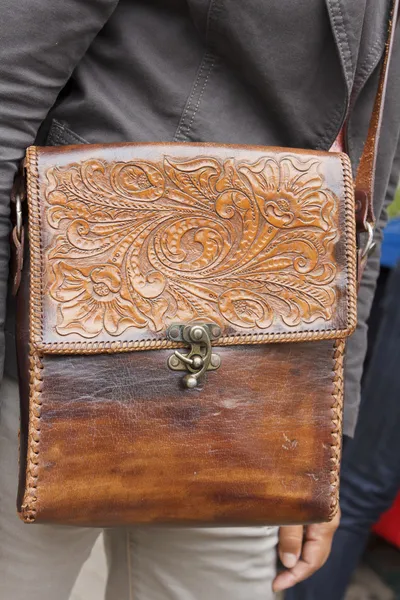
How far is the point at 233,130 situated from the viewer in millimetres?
907

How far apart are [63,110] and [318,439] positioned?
1.86 ft

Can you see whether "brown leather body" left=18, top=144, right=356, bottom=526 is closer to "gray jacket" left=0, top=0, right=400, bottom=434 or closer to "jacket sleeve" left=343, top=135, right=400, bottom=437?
"gray jacket" left=0, top=0, right=400, bottom=434

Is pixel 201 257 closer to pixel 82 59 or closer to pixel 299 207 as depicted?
pixel 299 207

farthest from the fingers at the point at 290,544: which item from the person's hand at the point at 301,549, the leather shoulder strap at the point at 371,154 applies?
the leather shoulder strap at the point at 371,154

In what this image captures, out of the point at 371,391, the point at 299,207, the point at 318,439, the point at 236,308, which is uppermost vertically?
the point at 299,207

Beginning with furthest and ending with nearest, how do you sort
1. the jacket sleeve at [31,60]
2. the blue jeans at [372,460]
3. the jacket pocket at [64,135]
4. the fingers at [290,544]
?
the blue jeans at [372,460] < the fingers at [290,544] < the jacket pocket at [64,135] < the jacket sleeve at [31,60]

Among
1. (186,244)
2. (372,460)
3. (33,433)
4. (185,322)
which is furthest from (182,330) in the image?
(372,460)

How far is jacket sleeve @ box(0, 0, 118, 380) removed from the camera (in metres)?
0.72

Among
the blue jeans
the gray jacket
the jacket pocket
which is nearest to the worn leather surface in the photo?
the gray jacket

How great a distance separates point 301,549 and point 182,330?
544 millimetres

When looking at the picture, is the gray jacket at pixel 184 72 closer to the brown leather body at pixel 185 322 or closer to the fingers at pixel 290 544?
the brown leather body at pixel 185 322

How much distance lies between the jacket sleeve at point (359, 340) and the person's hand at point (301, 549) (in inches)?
7.0

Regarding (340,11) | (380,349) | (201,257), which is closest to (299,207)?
(201,257)

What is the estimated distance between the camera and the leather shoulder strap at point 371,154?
0.91 m
